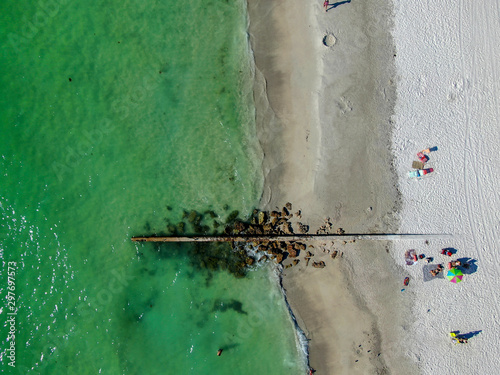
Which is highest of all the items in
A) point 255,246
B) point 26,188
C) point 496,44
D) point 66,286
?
point 496,44

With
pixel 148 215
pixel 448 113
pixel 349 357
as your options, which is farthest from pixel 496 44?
pixel 148 215

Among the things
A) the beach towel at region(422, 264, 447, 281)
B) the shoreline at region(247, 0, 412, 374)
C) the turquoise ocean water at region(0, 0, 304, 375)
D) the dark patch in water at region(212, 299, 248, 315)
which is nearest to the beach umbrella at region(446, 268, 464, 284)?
the beach towel at region(422, 264, 447, 281)

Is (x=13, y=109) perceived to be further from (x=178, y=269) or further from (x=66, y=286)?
(x=178, y=269)

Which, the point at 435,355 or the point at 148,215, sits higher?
the point at 148,215

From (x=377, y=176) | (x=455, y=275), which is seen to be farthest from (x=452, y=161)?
(x=455, y=275)

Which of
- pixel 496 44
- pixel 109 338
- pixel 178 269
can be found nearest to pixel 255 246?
pixel 178 269

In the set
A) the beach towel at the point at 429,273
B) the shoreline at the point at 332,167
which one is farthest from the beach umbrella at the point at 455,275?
the shoreline at the point at 332,167
